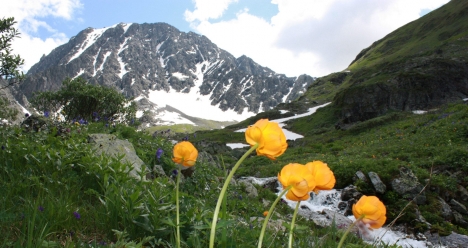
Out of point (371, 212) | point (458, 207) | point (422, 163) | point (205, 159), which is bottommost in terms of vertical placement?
point (458, 207)

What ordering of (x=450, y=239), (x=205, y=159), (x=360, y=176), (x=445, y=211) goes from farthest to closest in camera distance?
(x=360, y=176) < (x=205, y=159) < (x=445, y=211) < (x=450, y=239)

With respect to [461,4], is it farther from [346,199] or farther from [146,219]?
[146,219]

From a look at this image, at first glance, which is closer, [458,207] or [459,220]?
[459,220]

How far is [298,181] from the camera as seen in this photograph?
4.29ft

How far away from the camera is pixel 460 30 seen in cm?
8494

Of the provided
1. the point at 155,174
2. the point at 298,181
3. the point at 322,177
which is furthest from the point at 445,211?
the point at 298,181

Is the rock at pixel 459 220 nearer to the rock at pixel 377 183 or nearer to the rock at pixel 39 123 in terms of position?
the rock at pixel 377 183

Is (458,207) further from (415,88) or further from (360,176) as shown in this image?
(415,88)

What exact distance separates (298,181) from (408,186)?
14490 millimetres

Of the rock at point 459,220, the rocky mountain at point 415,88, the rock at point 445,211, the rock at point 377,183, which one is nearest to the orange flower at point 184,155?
the rock at point 445,211

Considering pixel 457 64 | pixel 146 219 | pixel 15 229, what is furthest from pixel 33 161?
pixel 457 64

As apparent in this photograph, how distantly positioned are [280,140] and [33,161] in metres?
4.35

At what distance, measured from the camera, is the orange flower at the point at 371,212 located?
4.50ft

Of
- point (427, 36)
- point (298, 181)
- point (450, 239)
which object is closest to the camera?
point (298, 181)
